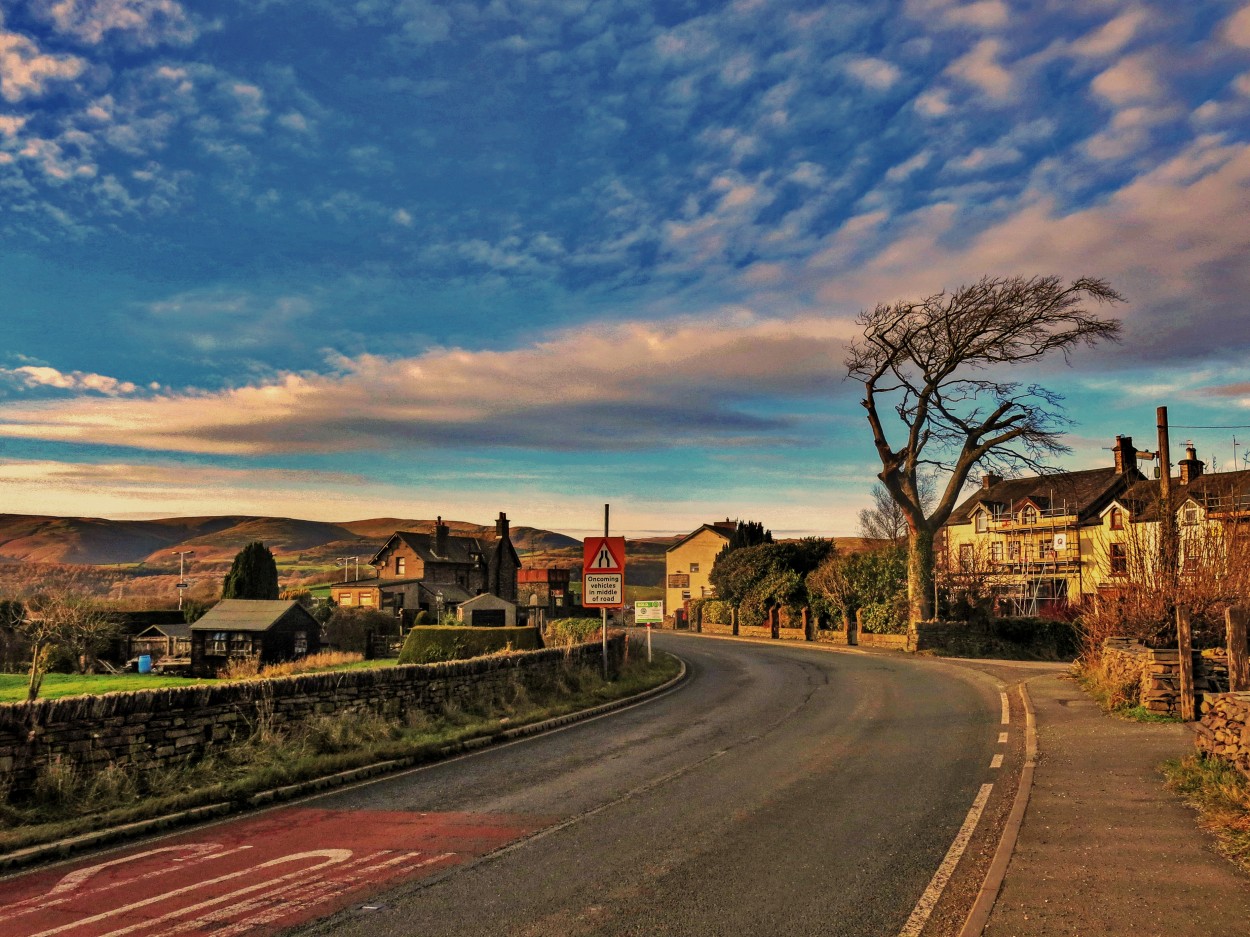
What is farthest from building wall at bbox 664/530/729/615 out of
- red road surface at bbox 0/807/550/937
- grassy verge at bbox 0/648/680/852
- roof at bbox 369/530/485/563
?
red road surface at bbox 0/807/550/937

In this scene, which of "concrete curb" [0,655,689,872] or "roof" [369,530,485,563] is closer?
"concrete curb" [0,655,689,872]

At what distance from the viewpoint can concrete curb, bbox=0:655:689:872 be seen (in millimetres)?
8930

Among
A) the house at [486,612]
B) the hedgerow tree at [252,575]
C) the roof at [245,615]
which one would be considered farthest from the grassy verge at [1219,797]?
the hedgerow tree at [252,575]

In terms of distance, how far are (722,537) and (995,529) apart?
27719mm

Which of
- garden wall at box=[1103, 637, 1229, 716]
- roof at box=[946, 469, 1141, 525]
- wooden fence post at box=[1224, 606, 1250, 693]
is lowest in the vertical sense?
garden wall at box=[1103, 637, 1229, 716]

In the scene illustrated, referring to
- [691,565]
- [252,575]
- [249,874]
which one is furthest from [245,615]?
[691,565]

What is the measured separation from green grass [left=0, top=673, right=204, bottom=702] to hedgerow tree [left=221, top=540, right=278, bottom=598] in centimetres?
1154

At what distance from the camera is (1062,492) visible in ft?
240

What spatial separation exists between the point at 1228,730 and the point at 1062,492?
68.8m

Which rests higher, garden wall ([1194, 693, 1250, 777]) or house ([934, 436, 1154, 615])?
house ([934, 436, 1154, 615])

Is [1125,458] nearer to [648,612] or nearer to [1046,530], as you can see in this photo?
[1046,530]

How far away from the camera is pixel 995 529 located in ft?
249

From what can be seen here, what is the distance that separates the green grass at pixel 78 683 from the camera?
126 feet

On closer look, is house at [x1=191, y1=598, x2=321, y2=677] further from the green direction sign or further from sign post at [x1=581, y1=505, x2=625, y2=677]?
sign post at [x1=581, y1=505, x2=625, y2=677]
